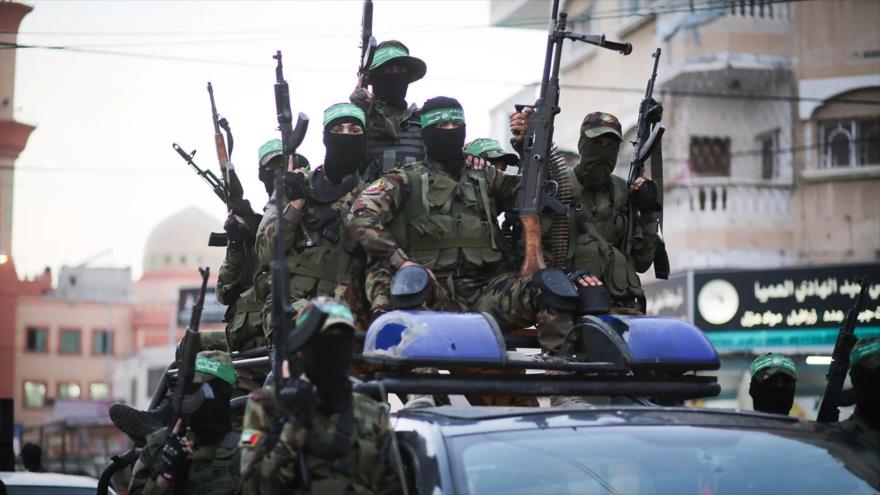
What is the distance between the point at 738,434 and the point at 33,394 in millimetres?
71248

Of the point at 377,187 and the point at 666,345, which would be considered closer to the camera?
the point at 666,345

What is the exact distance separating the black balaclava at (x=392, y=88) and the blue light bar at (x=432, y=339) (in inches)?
102

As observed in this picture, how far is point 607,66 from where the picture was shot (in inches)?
1174

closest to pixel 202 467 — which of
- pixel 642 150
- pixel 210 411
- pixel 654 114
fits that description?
pixel 210 411

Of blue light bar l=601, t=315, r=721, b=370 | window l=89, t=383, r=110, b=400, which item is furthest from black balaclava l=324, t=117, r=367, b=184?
window l=89, t=383, r=110, b=400

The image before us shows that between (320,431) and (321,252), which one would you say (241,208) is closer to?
(321,252)

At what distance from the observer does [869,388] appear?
5133mm

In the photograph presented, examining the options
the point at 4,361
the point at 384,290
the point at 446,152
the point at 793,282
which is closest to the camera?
the point at 384,290

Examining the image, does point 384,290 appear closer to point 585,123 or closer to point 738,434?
point 585,123

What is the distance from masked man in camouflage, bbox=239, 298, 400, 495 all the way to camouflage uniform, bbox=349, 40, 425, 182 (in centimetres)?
305

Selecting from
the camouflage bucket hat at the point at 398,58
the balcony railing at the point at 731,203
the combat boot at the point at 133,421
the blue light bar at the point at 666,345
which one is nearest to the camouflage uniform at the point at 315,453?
the blue light bar at the point at 666,345

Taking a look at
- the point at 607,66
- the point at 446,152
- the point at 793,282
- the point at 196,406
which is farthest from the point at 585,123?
the point at 607,66

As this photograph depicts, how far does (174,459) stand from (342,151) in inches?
80.3

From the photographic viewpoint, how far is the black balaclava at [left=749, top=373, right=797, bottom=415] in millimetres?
7055
